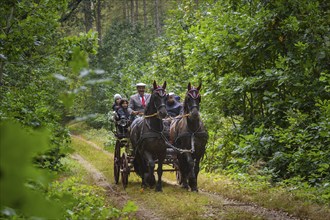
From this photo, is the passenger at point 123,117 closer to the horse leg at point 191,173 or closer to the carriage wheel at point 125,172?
the carriage wheel at point 125,172

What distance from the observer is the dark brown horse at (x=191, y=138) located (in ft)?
36.4

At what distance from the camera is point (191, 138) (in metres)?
11.5

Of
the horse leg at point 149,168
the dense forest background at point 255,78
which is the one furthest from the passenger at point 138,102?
A: the horse leg at point 149,168

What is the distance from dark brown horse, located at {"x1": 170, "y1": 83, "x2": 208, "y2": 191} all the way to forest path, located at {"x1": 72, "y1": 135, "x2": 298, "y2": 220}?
0.50 m

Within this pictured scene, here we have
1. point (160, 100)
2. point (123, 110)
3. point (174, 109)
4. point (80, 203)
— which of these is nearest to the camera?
point (80, 203)

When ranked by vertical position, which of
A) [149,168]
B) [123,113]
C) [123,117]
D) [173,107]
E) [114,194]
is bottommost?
[114,194]

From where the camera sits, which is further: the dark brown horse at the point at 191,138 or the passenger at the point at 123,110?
the passenger at the point at 123,110

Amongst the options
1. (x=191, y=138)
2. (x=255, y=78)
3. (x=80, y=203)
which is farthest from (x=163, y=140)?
(x=80, y=203)

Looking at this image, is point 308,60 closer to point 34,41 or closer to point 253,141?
point 253,141

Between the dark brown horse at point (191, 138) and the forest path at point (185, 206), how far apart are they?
0.50m

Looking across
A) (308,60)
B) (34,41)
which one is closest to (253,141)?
(308,60)

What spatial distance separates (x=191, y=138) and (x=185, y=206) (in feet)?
9.01

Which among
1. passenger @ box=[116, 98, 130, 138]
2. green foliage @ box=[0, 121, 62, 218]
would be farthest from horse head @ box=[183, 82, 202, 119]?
green foliage @ box=[0, 121, 62, 218]

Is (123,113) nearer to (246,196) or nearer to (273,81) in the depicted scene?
(273,81)
